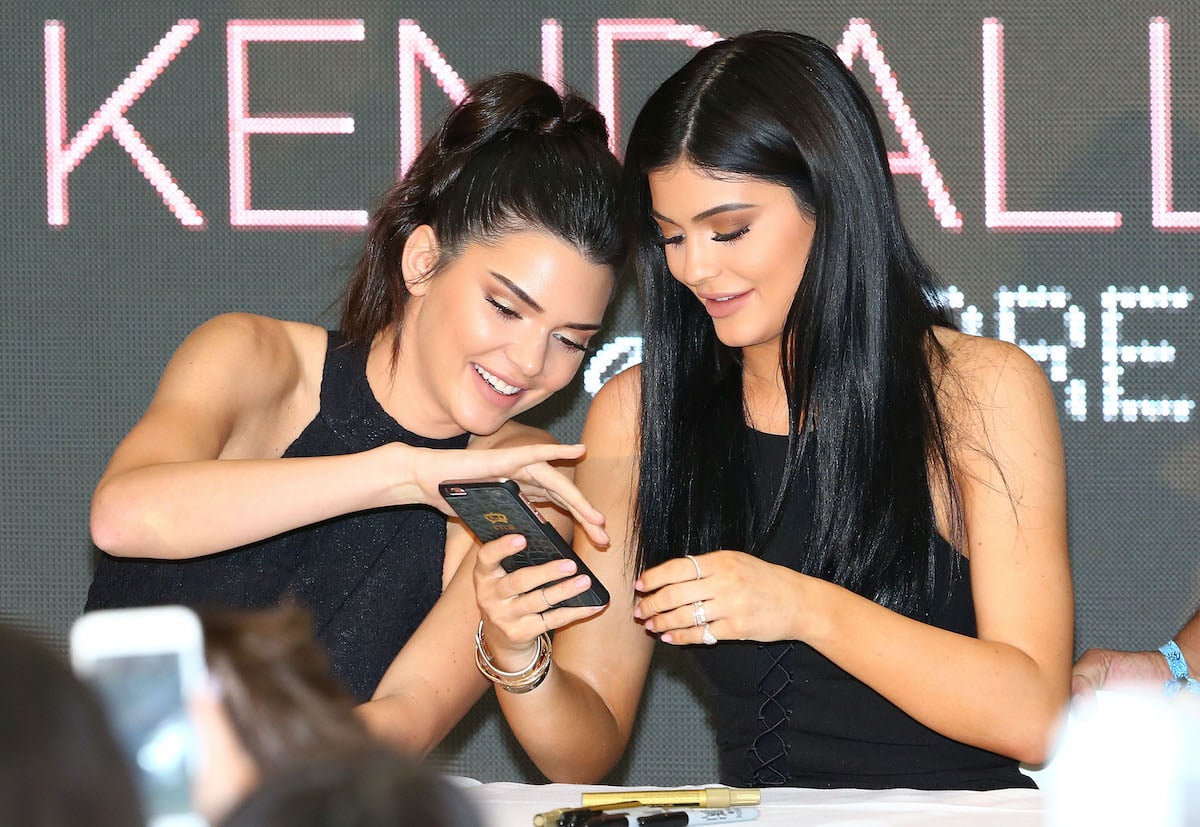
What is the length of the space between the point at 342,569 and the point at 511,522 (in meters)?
0.53

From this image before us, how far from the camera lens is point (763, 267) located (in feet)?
5.74

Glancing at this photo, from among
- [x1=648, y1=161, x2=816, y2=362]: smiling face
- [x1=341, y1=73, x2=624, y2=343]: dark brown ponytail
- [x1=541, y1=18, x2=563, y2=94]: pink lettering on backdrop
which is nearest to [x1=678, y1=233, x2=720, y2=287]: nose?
[x1=648, y1=161, x2=816, y2=362]: smiling face

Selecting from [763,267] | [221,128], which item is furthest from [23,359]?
[763,267]

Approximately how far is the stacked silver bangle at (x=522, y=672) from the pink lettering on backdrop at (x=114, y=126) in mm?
1295

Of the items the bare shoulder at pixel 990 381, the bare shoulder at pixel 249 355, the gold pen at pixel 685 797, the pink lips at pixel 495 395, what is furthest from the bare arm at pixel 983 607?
the bare shoulder at pixel 249 355

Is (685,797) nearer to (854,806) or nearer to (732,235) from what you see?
(854,806)

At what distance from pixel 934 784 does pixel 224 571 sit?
0.98 metres

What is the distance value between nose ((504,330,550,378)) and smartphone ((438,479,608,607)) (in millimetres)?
249

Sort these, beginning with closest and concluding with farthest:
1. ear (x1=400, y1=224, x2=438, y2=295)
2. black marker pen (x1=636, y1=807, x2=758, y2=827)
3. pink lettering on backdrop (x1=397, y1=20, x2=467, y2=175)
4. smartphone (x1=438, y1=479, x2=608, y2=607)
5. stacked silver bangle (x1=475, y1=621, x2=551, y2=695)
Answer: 1. black marker pen (x1=636, y1=807, x2=758, y2=827)
2. smartphone (x1=438, y1=479, x2=608, y2=607)
3. stacked silver bangle (x1=475, y1=621, x2=551, y2=695)
4. ear (x1=400, y1=224, x2=438, y2=295)
5. pink lettering on backdrop (x1=397, y1=20, x2=467, y2=175)

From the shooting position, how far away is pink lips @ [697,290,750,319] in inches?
69.7

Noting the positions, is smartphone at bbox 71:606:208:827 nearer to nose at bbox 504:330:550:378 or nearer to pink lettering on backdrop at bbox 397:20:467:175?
nose at bbox 504:330:550:378

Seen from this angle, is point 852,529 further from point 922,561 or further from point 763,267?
point 763,267

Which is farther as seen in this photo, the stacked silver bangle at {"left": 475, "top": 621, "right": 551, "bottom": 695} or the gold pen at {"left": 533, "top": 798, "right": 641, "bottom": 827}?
the stacked silver bangle at {"left": 475, "top": 621, "right": 551, "bottom": 695}

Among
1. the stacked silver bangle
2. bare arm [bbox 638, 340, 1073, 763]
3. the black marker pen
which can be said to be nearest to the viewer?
the black marker pen
